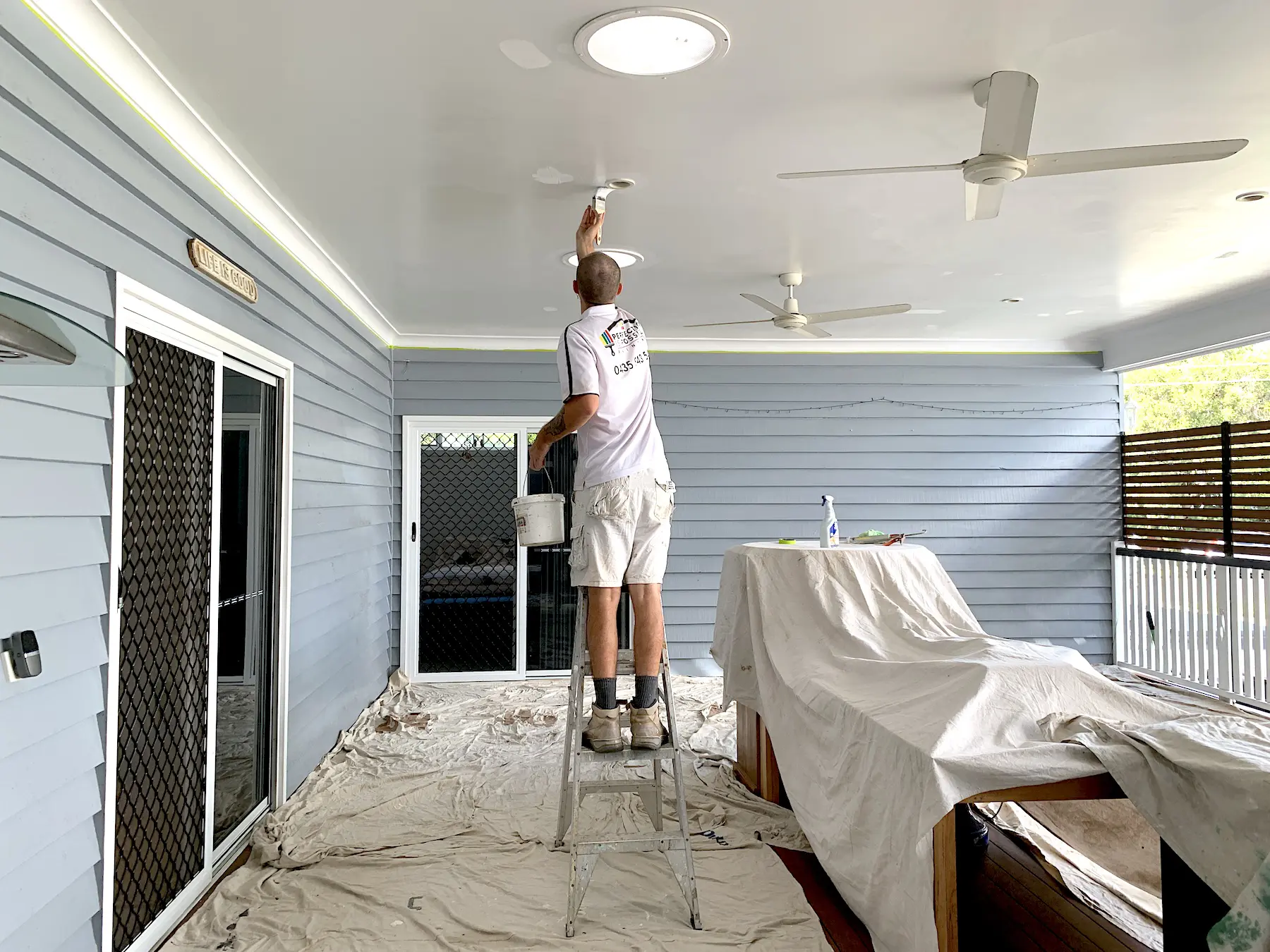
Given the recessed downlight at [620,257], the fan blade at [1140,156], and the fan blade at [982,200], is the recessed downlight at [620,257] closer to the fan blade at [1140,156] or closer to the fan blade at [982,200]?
the fan blade at [982,200]

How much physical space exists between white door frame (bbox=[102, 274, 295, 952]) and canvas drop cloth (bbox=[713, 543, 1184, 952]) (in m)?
2.01

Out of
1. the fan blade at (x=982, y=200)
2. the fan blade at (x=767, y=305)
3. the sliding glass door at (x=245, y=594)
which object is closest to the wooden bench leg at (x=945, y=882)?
the fan blade at (x=982, y=200)

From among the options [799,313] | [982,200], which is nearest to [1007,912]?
[982,200]

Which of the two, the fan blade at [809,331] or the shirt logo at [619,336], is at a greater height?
the fan blade at [809,331]

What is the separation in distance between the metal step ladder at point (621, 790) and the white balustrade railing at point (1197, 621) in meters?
4.50

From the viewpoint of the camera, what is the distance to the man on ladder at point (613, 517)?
265 centimetres

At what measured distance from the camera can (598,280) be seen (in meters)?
2.79

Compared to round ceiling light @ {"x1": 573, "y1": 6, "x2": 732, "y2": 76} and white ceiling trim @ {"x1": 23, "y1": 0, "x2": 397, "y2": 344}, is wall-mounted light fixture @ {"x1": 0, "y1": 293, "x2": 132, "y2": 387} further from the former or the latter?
round ceiling light @ {"x1": 573, "y1": 6, "x2": 732, "y2": 76}

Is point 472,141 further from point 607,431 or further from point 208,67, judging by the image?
point 607,431

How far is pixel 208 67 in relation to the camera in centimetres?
252

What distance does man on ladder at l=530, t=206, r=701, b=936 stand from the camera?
265 centimetres

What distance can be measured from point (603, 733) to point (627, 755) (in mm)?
106

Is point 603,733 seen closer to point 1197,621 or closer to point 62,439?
point 62,439

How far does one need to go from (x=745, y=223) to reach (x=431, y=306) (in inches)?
99.2
